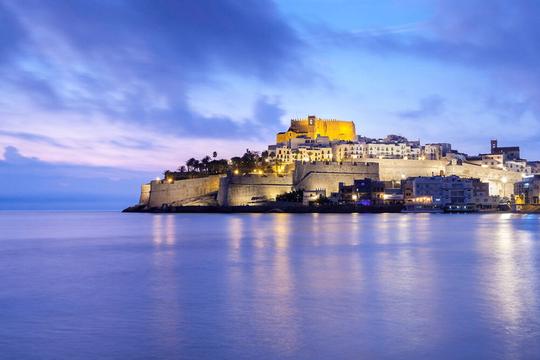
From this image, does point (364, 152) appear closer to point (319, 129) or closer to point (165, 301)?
point (319, 129)

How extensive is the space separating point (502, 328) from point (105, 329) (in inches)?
127

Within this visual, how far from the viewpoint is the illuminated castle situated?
52.8 metres

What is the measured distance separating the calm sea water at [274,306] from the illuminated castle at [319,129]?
135 ft

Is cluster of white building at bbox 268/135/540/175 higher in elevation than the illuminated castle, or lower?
lower

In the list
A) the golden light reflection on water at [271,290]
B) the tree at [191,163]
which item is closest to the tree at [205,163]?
the tree at [191,163]

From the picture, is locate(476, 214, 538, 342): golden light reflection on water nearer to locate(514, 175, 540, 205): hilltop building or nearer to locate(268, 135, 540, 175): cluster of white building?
locate(514, 175, 540, 205): hilltop building

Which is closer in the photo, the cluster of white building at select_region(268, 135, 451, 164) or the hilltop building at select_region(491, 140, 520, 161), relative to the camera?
the cluster of white building at select_region(268, 135, 451, 164)

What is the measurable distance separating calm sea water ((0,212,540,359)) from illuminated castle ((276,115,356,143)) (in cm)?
4107

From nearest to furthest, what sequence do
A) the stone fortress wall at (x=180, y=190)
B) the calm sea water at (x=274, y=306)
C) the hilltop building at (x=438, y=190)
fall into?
the calm sea water at (x=274, y=306) → the hilltop building at (x=438, y=190) → the stone fortress wall at (x=180, y=190)

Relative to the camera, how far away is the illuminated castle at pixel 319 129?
173 ft

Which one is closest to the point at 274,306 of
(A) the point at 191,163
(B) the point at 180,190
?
(B) the point at 180,190

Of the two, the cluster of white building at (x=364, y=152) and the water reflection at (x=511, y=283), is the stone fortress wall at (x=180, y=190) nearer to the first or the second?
the cluster of white building at (x=364, y=152)

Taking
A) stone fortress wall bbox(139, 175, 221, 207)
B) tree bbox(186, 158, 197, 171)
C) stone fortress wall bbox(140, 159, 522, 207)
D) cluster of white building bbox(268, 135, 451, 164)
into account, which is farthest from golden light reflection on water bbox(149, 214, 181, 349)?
tree bbox(186, 158, 197, 171)

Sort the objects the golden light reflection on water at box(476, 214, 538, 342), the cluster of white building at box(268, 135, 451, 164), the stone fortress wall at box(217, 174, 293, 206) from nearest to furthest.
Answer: the golden light reflection on water at box(476, 214, 538, 342)
the stone fortress wall at box(217, 174, 293, 206)
the cluster of white building at box(268, 135, 451, 164)
